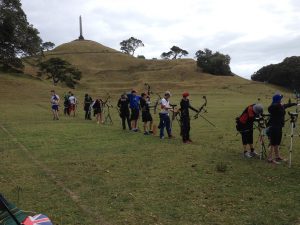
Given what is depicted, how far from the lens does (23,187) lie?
384 inches

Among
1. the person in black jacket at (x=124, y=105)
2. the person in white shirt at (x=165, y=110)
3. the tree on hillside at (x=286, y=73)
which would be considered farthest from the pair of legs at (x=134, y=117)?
the tree on hillside at (x=286, y=73)

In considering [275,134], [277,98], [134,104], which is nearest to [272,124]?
[275,134]

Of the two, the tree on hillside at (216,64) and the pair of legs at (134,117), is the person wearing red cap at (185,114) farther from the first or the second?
the tree on hillside at (216,64)

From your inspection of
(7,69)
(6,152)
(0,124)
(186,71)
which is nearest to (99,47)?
(186,71)

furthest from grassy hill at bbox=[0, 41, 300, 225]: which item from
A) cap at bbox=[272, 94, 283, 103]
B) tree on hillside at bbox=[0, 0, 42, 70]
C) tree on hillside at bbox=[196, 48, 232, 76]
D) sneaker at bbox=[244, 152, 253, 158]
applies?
tree on hillside at bbox=[196, 48, 232, 76]

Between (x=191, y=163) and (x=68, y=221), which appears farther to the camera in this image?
(x=191, y=163)

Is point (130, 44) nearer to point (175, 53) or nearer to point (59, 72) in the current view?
point (175, 53)

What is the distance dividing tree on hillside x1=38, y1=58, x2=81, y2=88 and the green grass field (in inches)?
2450

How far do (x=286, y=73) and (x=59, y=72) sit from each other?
46.6 meters

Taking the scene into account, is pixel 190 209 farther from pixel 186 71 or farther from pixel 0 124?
pixel 186 71

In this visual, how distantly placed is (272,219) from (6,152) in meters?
10.2

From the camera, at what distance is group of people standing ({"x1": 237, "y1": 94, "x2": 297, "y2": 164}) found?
1204cm

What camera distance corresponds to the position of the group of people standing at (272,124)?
39.5 feet

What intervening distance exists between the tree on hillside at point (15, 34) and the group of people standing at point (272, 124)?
50.1m
